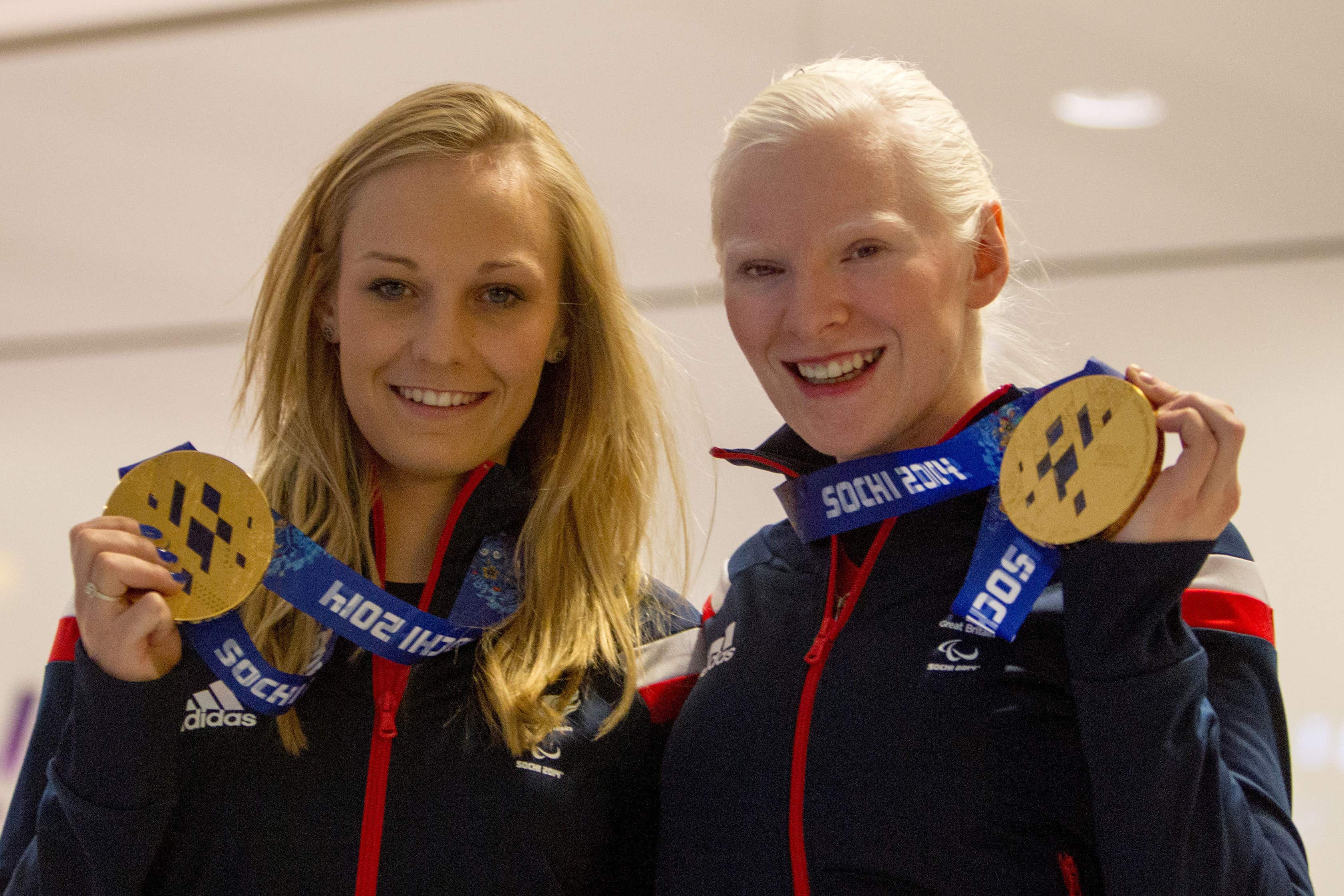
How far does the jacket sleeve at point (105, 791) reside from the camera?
1.25m

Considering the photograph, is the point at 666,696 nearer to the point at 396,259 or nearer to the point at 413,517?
the point at 413,517

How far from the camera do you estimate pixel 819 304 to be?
1.31 meters

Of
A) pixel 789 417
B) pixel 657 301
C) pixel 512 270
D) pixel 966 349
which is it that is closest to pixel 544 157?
pixel 512 270

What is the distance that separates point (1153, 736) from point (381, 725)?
851 millimetres

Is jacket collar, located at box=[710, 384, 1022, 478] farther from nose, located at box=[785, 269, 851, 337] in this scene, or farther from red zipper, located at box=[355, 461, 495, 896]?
red zipper, located at box=[355, 461, 495, 896]

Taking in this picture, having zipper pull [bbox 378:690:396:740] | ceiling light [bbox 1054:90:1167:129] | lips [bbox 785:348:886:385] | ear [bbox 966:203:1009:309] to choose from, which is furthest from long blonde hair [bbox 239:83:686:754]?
ceiling light [bbox 1054:90:1167:129]

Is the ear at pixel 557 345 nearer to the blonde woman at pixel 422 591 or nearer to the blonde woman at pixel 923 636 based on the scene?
the blonde woman at pixel 422 591

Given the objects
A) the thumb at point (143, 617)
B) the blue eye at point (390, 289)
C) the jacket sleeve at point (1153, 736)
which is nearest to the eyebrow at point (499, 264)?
the blue eye at point (390, 289)

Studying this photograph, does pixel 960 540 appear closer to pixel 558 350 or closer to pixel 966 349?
pixel 966 349

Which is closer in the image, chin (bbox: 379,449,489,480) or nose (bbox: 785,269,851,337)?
nose (bbox: 785,269,851,337)

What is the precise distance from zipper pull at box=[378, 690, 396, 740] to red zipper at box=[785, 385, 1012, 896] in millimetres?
480

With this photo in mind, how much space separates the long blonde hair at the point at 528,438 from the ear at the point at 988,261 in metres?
0.56

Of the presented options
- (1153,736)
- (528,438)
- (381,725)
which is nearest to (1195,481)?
(1153,736)

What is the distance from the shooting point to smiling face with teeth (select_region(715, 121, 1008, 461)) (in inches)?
51.5
